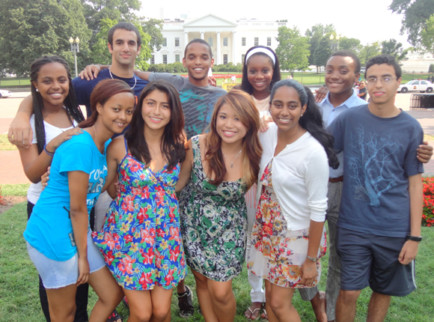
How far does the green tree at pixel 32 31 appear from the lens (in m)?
38.3

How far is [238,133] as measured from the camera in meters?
2.80

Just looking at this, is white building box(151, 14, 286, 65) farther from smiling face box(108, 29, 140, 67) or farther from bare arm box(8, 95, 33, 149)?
bare arm box(8, 95, 33, 149)

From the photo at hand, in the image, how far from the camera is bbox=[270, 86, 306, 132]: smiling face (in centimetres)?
257

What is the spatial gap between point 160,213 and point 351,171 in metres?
1.50

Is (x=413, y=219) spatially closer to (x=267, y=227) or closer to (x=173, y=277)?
(x=267, y=227)

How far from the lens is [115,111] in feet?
8.48

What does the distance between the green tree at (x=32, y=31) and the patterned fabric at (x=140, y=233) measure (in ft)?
131

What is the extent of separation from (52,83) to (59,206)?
3.23 ft

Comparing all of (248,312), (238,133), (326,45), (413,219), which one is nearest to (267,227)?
(238,133)

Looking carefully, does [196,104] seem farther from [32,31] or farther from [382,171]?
[32,31]

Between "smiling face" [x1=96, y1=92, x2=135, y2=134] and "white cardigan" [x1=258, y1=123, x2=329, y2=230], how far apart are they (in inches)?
45.1

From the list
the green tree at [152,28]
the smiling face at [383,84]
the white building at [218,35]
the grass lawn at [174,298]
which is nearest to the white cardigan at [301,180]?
the smiling face at [383,84]

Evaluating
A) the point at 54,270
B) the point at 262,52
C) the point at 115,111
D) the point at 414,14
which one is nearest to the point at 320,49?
the point at 414,14

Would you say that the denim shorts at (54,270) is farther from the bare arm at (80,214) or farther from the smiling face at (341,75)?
the smiling face at (341,75)
